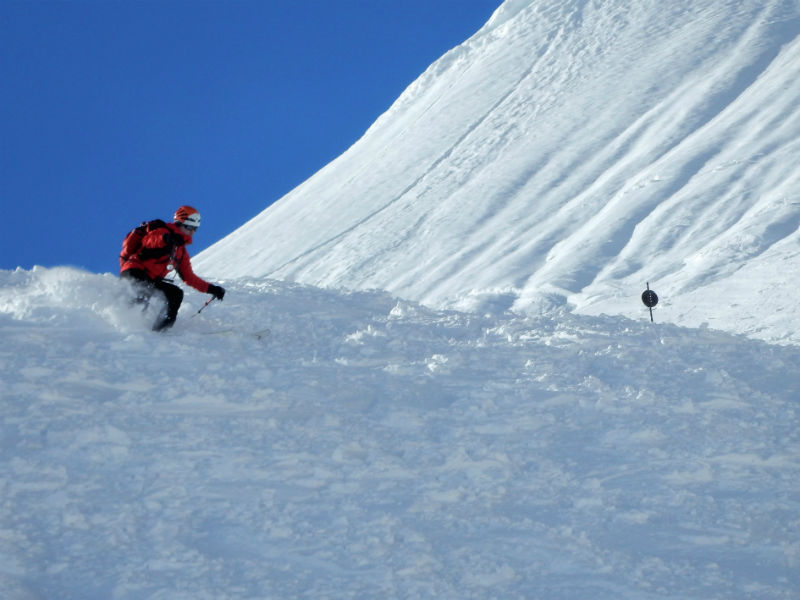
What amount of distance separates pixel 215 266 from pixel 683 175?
2897 centimetres

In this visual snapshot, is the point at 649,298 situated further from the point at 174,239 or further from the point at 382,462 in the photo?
the point at 382,462

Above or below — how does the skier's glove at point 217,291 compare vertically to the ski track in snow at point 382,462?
above

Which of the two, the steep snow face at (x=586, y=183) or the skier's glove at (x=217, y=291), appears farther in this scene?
the steep snow face at (x=586, y=183)

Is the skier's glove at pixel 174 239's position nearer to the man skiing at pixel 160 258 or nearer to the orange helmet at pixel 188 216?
the man skiing at pixel 160 258

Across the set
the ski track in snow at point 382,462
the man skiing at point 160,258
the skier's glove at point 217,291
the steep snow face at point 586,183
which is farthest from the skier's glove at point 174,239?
the steep snow face at point 586,183

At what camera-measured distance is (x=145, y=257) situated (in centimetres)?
809

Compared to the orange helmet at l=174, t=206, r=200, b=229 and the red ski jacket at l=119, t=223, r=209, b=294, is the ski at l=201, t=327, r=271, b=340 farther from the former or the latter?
the orange helmet at l=174, t=206, r=200, b=229

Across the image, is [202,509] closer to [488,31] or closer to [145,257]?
[145,257]

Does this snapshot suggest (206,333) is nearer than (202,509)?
No

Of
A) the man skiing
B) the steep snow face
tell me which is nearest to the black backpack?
the man skiing

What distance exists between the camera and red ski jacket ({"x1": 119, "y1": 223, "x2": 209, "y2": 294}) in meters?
8.01

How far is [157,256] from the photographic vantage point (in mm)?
8070

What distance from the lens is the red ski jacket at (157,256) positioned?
8.01 m

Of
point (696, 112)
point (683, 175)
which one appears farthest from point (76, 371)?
point (696, 112)
